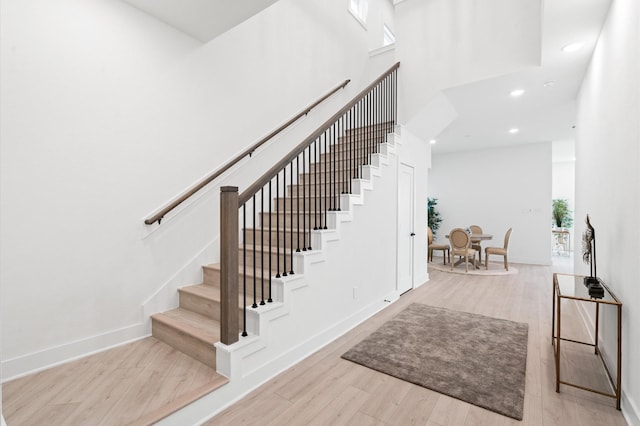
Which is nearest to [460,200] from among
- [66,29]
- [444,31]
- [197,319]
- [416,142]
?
[416,142]

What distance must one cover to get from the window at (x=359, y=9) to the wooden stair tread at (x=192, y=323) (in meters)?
5.98

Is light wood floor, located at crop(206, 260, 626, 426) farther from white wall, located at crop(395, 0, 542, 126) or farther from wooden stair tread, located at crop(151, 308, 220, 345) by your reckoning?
white wall, located at crop(395, 0, 542, 126)

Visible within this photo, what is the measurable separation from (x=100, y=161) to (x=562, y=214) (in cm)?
1250

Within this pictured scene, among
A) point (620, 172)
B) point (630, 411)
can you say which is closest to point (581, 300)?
point (630, 411)

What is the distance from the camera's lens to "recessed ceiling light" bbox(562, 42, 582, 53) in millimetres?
3179

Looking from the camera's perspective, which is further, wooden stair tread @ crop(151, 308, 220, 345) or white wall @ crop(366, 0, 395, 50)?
white wall @ crop(366, 0, 395, 50)

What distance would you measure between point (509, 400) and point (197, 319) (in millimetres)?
2508

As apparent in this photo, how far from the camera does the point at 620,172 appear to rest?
7.49 ft

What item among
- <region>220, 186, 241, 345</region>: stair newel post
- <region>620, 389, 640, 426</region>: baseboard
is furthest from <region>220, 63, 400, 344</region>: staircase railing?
<region>620, 389, 640, 426</region>: baseboard

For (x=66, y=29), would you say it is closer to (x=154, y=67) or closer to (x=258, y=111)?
(x=154, y=67)

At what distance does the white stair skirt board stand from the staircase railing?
0.26ft

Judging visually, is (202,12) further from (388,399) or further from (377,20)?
(377,20)

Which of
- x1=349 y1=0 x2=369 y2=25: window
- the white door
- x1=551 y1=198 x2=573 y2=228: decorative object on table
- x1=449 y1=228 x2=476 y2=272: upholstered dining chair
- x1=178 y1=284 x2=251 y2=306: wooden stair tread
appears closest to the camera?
x1=178 y1=284 x2=251 y2=306: wooden stair tread

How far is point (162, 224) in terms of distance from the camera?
295 centimetres
